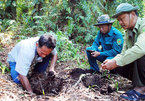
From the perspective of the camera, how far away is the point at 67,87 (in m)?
3.00

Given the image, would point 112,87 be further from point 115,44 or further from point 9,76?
point 9,76

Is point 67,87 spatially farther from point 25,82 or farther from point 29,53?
point 29,53

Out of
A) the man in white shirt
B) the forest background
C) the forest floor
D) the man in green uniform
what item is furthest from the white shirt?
the forest background

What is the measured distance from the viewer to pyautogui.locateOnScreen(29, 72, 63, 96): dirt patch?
2.95 m

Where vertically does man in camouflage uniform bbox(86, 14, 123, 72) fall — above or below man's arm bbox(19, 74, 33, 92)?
above

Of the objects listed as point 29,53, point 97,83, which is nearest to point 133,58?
point 97,83

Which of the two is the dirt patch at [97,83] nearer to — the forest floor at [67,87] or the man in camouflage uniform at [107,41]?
the forest floor at [67,87]

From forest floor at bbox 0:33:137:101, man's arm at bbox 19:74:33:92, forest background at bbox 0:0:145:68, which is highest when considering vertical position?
forest background at bbox 0:0:145:68

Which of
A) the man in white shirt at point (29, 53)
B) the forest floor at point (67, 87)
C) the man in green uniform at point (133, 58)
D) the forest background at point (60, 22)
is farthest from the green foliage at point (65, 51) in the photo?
the man in green uniform at point (133, 58)

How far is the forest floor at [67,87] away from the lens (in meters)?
2.55

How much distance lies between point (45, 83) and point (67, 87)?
1.69 ft

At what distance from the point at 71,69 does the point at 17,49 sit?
1472 millimetres

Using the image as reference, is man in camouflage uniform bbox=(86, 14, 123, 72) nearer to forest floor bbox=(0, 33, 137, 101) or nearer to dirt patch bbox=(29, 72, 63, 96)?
forest floor bbox=(0, 33, 137, 101)

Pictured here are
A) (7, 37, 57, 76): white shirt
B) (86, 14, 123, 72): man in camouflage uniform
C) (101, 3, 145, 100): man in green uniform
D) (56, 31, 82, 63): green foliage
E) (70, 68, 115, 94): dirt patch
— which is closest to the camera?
(101, 3, 145, 100): man in green uniform
